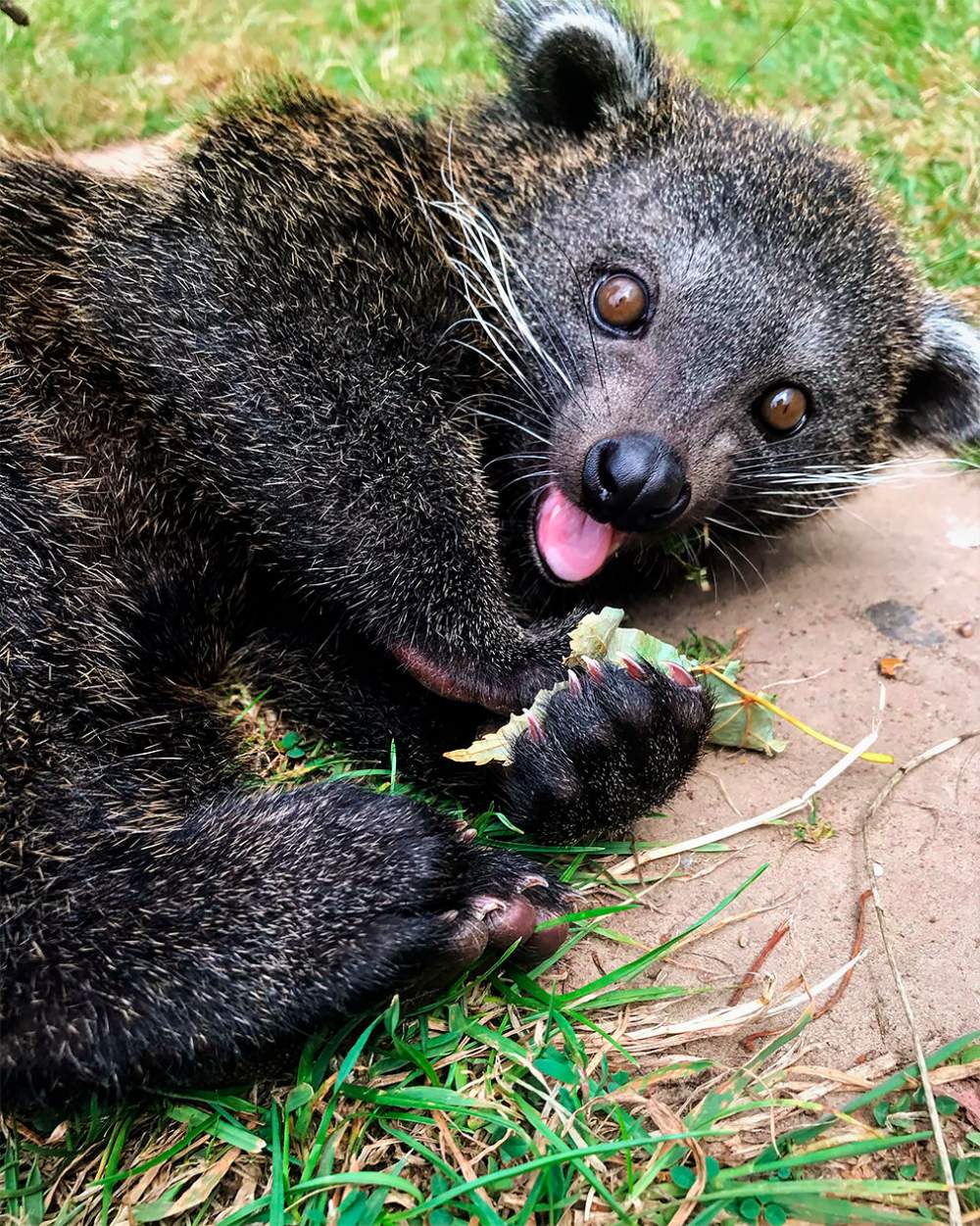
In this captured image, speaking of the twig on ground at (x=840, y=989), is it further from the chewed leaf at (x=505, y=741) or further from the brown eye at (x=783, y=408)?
the brown eye at (x=783, y=408)

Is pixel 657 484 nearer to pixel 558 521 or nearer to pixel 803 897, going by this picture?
pixel 558 521

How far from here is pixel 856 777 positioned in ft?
11.5

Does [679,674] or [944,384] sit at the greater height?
[944,384]

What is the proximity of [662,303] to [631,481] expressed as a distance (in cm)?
80

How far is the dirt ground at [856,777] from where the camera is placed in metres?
2.92

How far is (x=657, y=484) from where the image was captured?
3377 mm

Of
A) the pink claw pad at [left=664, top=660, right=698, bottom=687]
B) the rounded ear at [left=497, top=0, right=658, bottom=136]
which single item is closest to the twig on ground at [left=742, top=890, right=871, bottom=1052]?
the pink claw pad at [left=664, top=660, right=698, bottom=687]

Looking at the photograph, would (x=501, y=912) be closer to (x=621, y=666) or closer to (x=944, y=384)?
(x=621, y=666)

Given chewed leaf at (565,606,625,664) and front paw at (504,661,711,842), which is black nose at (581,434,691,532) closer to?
chewed leaf at (565,606,625,664)

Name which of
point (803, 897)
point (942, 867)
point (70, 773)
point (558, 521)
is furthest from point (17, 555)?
point (942, 867)

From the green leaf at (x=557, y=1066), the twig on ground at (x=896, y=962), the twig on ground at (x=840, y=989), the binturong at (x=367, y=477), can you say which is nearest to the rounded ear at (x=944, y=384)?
the binturong at (x=367, y=477)

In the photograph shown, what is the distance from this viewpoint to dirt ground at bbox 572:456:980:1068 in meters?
2.92

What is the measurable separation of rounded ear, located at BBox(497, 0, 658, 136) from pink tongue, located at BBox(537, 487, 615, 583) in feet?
5.17

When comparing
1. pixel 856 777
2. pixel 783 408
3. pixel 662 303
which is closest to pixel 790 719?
pixel 856 777
